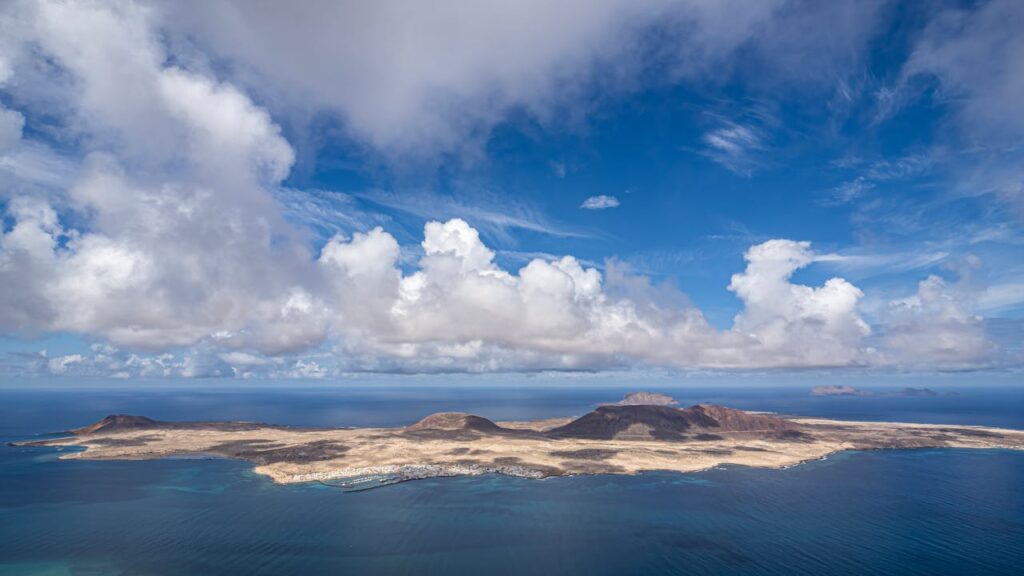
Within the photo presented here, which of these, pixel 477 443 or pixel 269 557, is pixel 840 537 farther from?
pixel 477 443

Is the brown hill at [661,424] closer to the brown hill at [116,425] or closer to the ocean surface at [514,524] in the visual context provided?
the ocean surface at [514,524]

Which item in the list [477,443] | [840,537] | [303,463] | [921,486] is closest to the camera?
[840,537]

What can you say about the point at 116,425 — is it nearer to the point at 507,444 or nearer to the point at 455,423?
the point at 455,423

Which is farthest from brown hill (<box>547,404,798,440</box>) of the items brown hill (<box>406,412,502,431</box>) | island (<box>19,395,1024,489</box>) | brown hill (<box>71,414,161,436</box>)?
brown hill (<box>71,414,161,436</box>)

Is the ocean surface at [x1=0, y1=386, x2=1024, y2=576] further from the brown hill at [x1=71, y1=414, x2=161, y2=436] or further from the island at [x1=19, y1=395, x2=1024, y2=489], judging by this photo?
the brown hill at [x1=71, y1=414, x2=161, y2=436]

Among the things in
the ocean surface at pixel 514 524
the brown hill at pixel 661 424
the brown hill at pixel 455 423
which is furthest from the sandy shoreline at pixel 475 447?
the ocean surface at pixel 514 524

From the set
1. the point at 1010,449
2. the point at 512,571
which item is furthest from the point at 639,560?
the point at 1010,449

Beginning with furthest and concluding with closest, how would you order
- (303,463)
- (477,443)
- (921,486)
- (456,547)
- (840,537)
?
(477,443) → (303,463) → (921,486) → (840,537) → (456,547)
